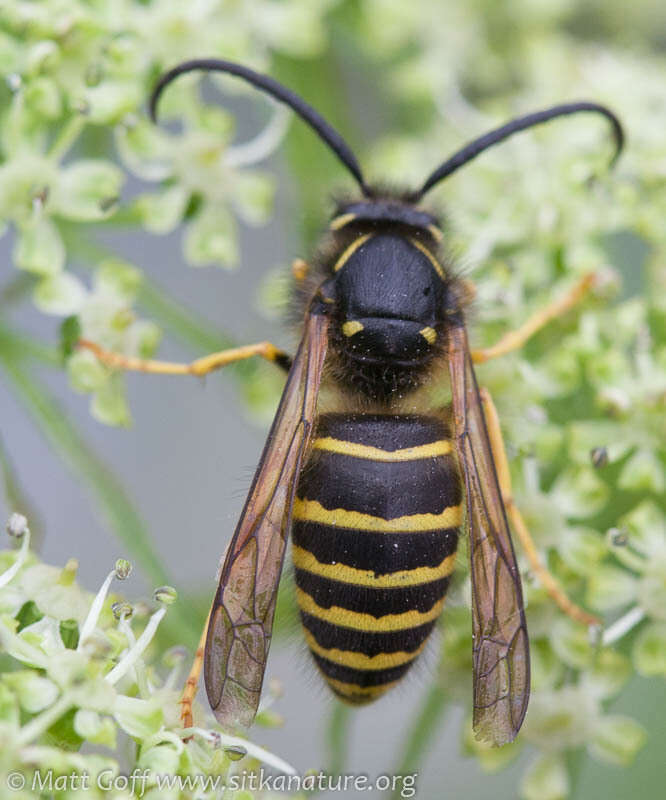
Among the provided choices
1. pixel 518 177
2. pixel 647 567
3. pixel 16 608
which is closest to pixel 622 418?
pixel 647 567

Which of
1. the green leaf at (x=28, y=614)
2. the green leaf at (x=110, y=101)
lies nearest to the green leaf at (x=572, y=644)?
the green leaf at (x=28, y=614)

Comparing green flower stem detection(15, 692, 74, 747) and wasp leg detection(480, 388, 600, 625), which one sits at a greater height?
wasp leg detection(480, 388, 600, 625)

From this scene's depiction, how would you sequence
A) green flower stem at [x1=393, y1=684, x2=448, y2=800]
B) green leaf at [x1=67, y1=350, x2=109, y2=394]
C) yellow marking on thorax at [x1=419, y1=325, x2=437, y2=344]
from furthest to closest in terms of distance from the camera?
green flower stem at [x1=393, y1=684, x2=448, y2=800] < green leaf at [x1=67, y1=350, x2=109, y2=394] < yellow marking on thorax at [x1=419, y1=325, x2=437, y2=344]

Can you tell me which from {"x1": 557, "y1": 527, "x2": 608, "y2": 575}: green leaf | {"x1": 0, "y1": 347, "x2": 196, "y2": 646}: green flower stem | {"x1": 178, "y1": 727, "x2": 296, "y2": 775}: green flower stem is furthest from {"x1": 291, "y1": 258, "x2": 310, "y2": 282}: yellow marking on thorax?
{"x1": 178, "y1": 727, "x2": 296, "y2": 775}: green flower stem

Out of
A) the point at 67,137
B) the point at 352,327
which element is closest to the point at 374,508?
the point at 352,327

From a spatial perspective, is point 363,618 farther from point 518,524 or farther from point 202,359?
point 202,359

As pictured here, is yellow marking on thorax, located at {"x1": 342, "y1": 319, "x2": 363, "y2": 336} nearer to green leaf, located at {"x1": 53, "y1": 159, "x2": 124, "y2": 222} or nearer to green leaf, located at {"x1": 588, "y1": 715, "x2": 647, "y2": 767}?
green leaf, located at {"x1": 53, "y1": 159, "x2": 124, "y2": 222}
